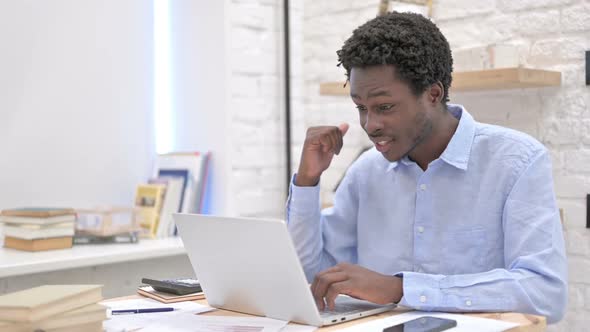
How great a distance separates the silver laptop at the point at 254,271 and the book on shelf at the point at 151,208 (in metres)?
1.22

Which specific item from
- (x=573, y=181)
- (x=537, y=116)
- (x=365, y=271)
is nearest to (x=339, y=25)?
(x=537, y=116)

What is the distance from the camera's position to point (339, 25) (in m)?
2.68

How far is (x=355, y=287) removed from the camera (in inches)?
51.9

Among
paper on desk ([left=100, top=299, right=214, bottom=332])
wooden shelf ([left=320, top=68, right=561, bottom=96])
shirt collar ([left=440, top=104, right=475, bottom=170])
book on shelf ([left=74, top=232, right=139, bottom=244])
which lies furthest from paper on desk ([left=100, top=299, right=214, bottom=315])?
book on shelf ([left=74, top=232, right=139, bottom=244])

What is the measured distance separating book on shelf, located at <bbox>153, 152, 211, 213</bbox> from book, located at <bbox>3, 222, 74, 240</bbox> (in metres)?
0.43

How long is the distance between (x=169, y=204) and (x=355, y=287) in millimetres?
1424

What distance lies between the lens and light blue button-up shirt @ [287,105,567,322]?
4.45 feet

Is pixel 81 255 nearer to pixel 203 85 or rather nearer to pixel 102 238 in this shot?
pixel 102 238

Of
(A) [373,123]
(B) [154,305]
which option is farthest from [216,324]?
(A) [373,123]

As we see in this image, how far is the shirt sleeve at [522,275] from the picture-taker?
4.36 ft

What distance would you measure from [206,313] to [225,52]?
1429mm

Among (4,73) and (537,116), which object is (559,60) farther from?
(4,73)

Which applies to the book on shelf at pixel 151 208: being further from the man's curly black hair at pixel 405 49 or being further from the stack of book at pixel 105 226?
the man's curly black hair at pixel 405 49

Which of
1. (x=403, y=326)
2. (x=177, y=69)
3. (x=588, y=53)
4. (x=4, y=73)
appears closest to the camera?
(x=403, y=326)
